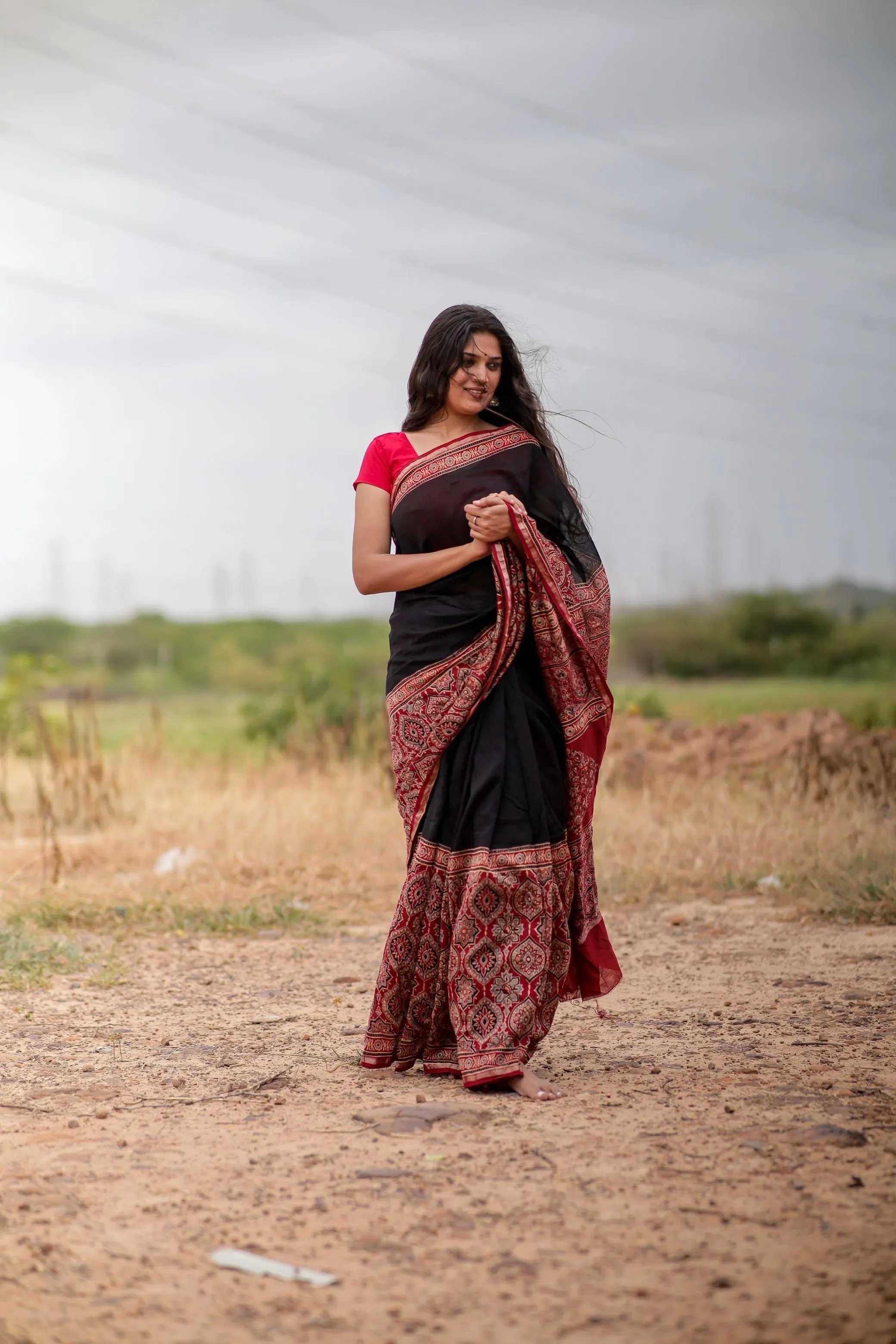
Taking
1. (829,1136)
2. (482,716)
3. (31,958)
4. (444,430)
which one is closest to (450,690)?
(482,716)

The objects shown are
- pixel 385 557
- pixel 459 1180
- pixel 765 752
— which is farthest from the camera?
pixel 765 752

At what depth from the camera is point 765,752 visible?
31.1ft

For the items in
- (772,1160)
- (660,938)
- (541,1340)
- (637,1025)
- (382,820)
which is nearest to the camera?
(541,1340)

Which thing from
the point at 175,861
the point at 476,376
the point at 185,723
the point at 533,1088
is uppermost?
the point at 476,376

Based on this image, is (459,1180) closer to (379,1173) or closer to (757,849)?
(379,1173)

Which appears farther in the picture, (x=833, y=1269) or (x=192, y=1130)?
(x=192, y=1130)

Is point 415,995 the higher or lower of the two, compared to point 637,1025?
higher

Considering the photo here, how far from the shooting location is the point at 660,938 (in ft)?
18.6

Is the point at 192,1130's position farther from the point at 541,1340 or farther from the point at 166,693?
the point at 166,693

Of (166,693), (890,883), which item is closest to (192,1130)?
(890,883)

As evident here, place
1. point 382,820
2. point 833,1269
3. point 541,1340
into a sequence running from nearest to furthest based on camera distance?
point 541,1340 < point 833,1269 < point 382,820

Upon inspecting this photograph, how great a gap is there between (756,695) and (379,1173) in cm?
1199

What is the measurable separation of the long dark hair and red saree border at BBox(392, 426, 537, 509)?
119 millimetres

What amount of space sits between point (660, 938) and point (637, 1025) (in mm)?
1507
